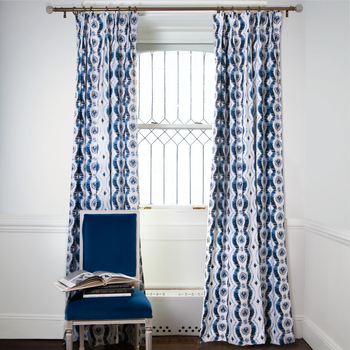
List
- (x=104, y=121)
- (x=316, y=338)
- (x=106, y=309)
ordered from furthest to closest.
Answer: (x=104, y=121)
(x=316, y=338)
(x=106, y=309)

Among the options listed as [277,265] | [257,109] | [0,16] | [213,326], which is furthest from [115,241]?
[0,16]

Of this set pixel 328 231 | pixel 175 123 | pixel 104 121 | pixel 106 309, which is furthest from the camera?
pixel 175 123

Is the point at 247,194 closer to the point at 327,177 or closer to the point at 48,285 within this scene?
the point at 327,177

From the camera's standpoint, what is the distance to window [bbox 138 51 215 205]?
273 centimetres

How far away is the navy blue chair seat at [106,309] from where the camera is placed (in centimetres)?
180

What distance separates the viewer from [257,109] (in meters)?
2.40

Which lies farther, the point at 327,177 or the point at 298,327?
the point at 298,327

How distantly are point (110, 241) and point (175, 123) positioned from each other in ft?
3.71

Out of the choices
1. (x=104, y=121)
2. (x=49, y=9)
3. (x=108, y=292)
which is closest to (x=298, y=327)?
(x=108, y=292)

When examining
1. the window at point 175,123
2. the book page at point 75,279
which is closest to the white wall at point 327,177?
the window at point 175,123

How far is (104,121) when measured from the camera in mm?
2404

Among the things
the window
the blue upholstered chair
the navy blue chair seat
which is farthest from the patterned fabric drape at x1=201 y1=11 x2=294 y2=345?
the navy blue chair seat

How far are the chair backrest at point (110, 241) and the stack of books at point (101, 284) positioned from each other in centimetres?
20

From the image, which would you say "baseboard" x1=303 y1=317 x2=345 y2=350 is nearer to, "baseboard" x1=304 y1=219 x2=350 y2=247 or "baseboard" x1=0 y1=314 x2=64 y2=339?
"baseboard" x1=304 y1=219 x2=350 y2=247
